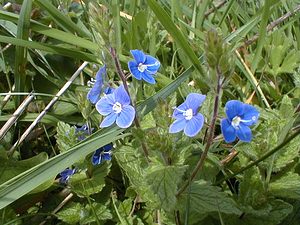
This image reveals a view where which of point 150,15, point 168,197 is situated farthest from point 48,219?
point 150,15

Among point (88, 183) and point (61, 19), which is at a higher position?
point (61, 19)

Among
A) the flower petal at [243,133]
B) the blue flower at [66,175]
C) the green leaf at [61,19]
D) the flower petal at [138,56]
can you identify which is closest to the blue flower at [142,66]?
the flower petal at [138,56]

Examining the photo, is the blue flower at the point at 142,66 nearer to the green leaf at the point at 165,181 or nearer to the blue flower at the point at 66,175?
the green leaf at the point at 165,181

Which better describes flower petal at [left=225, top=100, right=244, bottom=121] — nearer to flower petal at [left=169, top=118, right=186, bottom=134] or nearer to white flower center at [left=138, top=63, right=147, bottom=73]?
flower petal at [left=169, top=118, right=186, bottom=134]

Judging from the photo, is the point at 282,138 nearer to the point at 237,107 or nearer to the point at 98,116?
the point at 237,107

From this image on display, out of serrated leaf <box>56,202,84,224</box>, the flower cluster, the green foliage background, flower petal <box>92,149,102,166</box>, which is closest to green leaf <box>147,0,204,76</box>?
the green foliage background

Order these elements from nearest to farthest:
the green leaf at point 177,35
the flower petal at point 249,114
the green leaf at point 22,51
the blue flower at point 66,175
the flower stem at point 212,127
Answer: the flower stem at point 212,127
the flower petal at point 249,114
the green leaf at point 177,35
the blue flower at point 66,175
the green leaf at point 22,51

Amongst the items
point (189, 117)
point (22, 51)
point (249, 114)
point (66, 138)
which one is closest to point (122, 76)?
point (189, 117)

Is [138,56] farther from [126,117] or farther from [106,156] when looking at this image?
[106,156]
